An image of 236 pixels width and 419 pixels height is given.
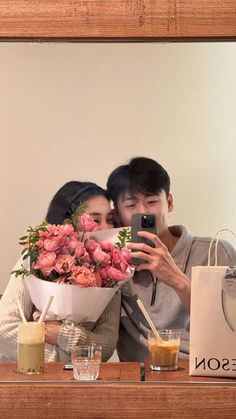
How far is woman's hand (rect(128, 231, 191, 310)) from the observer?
2180 mm

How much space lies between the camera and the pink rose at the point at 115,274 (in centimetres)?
214

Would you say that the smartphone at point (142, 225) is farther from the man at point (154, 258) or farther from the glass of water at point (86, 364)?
the glass of water at point (86, 364)

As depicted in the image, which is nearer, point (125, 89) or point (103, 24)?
point (103, 24)

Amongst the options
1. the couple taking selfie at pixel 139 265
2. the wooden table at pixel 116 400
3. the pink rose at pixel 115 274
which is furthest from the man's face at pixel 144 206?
the wooden table at pixel 116 400

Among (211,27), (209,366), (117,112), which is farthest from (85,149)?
(209,366)

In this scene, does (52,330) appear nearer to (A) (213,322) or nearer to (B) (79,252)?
(B) (79,252)

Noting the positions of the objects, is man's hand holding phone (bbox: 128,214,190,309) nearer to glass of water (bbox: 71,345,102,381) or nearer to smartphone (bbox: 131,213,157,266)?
smartphone (bbox: 131,213,157,266)

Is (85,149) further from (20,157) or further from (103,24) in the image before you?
(103,24)

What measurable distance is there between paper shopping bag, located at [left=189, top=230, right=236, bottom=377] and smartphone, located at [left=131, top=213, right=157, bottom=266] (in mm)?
287

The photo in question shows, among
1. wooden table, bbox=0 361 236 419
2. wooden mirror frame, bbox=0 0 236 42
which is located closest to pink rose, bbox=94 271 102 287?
wooden table, bbox=0 361 236 419

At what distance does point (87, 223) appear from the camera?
2195 mm

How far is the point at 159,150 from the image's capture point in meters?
2.19

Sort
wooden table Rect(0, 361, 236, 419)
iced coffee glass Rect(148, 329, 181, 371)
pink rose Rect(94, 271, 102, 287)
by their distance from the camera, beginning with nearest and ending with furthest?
wooden table Rect(0, 361, 236, 419), iced coffee glass Rect(148, 329, 181, 371), pink rose Rect(94, 271, 102, 287)

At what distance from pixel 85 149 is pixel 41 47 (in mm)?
264
